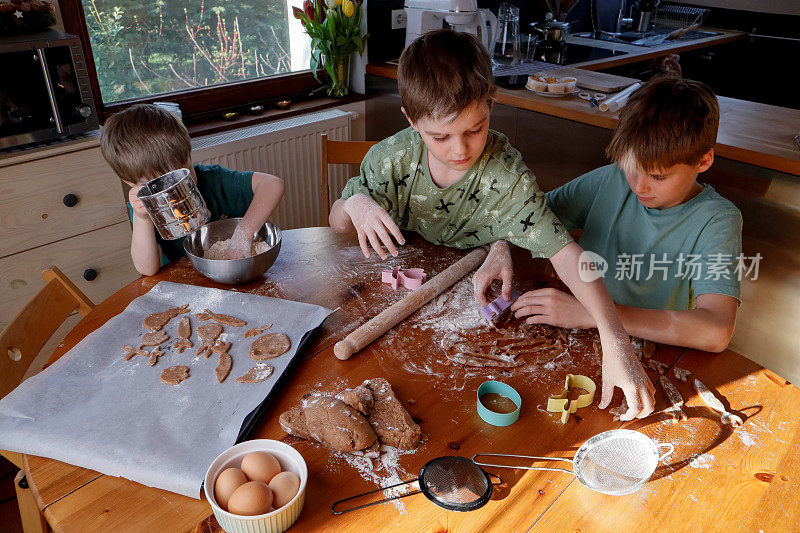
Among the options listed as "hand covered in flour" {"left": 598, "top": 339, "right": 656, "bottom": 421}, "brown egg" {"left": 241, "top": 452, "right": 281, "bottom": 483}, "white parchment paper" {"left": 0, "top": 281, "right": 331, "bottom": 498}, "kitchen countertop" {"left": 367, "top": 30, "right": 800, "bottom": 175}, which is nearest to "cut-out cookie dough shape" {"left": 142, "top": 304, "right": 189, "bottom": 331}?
"white parchment paper" {"left": 0, "top": 281, "right": 331, "bottom": 498}

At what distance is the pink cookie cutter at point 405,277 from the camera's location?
137 centimetres

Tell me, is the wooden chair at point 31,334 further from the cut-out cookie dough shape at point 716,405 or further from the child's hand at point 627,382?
the cut-out cookie dough shape at point 716,405

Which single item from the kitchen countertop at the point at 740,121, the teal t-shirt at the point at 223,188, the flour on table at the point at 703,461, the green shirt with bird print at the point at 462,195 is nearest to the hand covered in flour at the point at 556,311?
the green shirt with bird print at the point at 462,195

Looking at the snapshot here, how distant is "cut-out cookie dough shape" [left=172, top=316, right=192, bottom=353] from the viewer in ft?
3.71

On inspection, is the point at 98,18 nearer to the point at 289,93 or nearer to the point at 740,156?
the point at 289,93

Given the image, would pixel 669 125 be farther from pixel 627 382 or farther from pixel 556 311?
pixel 627 382

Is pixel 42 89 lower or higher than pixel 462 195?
higher

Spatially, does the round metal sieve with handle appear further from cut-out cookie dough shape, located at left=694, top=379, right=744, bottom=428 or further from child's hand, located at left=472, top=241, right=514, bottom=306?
cut-out cookie dough shape, located at left=694, top=379, right=744, bottom=428

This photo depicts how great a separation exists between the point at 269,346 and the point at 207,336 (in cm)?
14

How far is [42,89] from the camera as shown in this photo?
1.84 m

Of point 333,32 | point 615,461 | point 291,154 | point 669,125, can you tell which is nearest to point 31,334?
point 615,461

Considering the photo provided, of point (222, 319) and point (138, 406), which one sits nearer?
point (138, 406)

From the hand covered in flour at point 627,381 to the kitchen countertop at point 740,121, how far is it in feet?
4.14

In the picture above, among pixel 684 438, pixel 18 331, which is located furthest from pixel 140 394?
pixel 684 438
